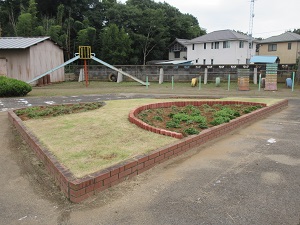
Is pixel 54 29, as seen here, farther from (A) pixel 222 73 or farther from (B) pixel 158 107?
(B) pixel 158 107

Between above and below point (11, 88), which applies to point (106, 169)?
below

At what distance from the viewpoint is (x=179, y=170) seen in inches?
167

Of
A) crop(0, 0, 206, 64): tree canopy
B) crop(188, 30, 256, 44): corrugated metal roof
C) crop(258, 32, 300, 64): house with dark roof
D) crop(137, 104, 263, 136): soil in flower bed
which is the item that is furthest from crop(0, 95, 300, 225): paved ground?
crop(258, 32, 300, 64): house with dark roof

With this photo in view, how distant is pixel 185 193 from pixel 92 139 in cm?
223

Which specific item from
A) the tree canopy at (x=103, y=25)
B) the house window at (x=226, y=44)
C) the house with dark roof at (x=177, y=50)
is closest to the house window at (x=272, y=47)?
the house window at (x=226, y=44)

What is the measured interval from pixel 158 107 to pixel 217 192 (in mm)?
5116

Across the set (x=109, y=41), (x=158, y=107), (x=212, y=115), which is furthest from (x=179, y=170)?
(x=109, y=41)

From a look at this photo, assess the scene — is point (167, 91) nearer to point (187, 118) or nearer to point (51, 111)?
point (51, 111)

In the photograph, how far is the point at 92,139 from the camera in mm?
Answer: 5137

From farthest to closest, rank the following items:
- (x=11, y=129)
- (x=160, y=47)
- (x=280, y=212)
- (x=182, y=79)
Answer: (x=160, y=47) → (x=182, y=79) → (x=11, y=129) → (x=280, y=212)

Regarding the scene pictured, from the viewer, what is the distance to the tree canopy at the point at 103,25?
35.6 metres

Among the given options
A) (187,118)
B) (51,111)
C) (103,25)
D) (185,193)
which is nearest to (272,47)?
(103,25)

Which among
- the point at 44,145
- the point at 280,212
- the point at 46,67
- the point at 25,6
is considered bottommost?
the point at 280,212

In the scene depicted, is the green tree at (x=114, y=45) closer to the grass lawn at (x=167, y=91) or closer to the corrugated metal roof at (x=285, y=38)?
the grass lawn at (x=167, y=91)
